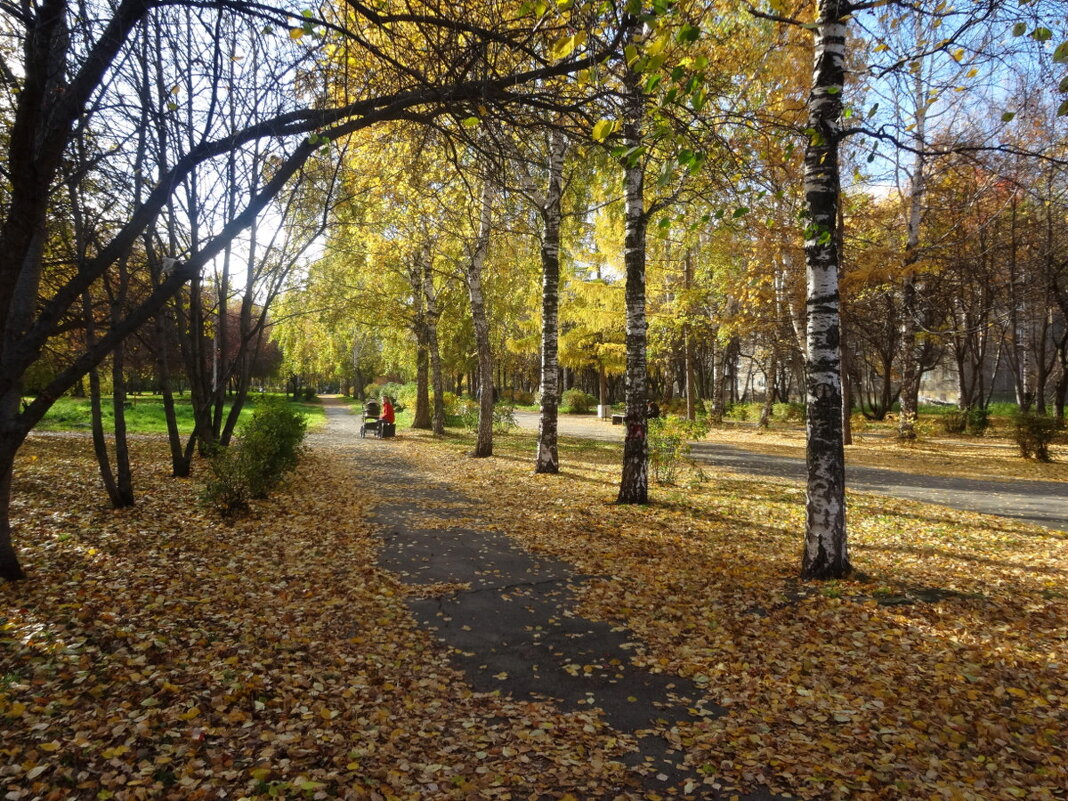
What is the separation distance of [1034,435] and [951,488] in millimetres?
5502

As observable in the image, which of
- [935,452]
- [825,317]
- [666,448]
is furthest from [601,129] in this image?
[935,452]

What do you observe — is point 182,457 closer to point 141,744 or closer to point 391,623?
point 391,623

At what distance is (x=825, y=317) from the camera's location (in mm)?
5484

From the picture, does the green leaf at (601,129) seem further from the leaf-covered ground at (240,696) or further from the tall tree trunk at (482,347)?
the tall tree trunk at (482,347)

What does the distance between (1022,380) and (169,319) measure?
3004 cm

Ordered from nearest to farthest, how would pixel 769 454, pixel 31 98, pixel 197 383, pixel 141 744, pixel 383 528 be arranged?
1. pixel 141 744
2. pixel 31 98
3. pixel 383 528
4. pixel 197 383
5. pixel 769 454

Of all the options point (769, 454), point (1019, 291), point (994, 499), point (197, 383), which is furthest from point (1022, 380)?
point (197, 383)

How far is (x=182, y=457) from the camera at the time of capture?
33.6 feet

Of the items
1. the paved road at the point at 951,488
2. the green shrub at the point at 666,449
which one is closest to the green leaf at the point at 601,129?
the green shrub at the point at 666,449

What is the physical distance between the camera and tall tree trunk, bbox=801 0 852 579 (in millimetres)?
5336

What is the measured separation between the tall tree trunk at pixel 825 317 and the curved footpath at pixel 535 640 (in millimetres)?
2408

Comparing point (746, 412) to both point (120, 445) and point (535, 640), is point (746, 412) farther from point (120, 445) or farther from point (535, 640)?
point (120, 445)

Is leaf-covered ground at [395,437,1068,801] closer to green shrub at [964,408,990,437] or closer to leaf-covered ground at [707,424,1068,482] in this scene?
leaf-covered ground at [707,424,1068,482]

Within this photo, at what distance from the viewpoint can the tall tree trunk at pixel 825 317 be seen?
17.5 feet
